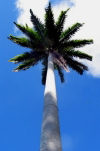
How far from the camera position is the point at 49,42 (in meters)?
19.0

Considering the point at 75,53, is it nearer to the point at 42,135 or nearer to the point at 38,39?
the point at 38,39

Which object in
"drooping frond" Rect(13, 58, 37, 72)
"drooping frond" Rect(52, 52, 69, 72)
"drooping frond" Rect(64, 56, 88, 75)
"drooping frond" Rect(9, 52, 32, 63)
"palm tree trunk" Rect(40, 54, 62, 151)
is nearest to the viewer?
"palm tree trunk" Rect(40, 54, 62, 151)

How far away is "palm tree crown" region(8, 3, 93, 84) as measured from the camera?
1923 centimetres

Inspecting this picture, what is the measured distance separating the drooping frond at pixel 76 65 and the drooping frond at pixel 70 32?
64.6 inches

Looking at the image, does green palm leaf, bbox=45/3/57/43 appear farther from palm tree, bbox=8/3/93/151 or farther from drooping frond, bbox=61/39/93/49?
drooping frond, bbox=61/39/93/49

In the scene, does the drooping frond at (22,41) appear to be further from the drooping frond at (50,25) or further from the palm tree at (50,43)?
the drooping frond at (50,25)

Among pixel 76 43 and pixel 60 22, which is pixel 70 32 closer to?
pixel 76 43

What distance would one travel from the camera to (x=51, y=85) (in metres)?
12.1

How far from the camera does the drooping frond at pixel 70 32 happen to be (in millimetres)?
20094

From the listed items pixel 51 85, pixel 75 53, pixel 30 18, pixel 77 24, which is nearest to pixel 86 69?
pixel 75 53

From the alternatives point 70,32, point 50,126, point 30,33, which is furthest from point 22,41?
point 50,126

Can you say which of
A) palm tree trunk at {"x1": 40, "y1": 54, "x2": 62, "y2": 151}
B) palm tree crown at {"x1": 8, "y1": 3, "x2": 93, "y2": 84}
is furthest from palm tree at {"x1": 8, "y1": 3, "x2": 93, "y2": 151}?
palm tree trunk at {"x1": 40, "y1": 54, "x2": 62, "y2": 151}

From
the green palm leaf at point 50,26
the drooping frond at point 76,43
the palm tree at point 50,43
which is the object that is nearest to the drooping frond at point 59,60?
the palm tree at point 50,43

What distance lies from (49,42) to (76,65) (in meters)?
3.30
